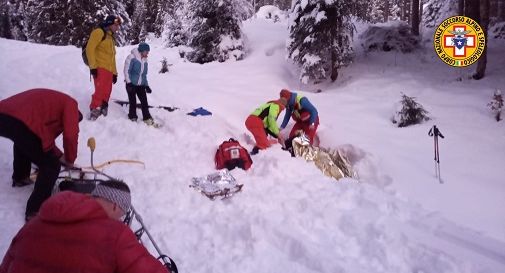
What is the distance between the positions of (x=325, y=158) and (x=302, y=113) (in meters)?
1.69

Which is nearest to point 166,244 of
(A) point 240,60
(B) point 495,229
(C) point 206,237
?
(C) point 206,237

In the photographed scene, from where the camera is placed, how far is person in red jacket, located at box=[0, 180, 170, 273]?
1.99 meters

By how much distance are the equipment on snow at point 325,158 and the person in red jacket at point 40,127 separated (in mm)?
4181

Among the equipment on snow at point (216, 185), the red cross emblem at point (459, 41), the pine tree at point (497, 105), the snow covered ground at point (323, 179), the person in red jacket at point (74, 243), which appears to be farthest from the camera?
the red cross emblem at point (459, 41)

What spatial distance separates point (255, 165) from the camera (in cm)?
736

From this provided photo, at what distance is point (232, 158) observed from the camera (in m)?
7.16

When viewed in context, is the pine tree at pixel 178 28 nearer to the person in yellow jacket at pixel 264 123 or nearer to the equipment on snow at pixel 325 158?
the person in yellow jacket at pixel 264 123

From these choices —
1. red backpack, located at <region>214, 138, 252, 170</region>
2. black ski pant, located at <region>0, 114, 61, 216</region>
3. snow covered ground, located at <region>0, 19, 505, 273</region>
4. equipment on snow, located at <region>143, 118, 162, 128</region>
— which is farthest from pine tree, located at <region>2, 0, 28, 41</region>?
black ski pant, located at <region>0, 114, 61, 216</region>

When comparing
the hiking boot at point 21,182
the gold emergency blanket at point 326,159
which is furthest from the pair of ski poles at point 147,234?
the gold emergency blanket at point 326,159

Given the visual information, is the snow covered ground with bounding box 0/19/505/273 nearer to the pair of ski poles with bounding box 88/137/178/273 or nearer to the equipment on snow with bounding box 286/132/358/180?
the equipment on snow with bounding box 286/132/358/180

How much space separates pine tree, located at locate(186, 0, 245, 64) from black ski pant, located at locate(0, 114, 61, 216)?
12727 mm

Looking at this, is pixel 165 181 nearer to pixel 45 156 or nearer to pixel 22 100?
pixel 45 156

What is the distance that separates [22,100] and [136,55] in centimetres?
398

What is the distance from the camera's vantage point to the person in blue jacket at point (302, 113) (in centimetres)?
874
